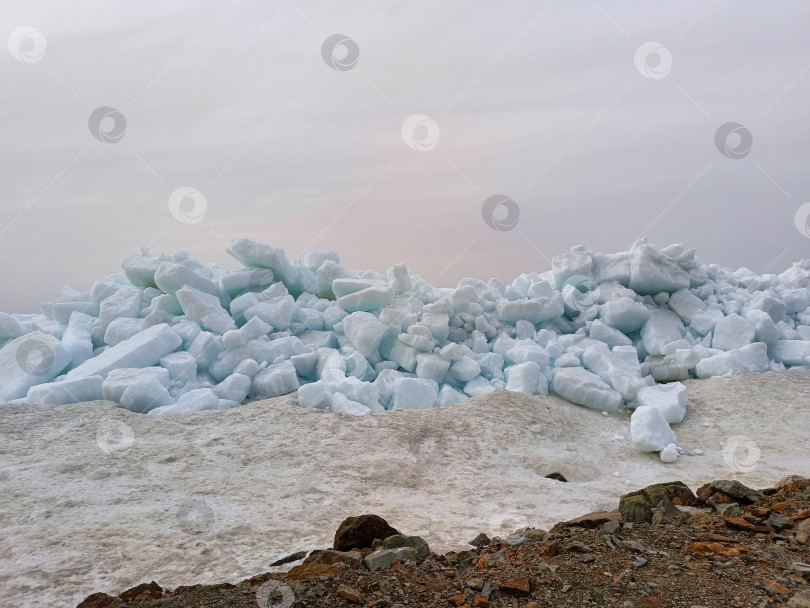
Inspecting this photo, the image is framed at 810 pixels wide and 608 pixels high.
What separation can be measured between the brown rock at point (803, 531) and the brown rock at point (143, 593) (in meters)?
3.01

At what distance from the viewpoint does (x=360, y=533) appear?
135 inches

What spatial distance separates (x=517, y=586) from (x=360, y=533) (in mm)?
1058

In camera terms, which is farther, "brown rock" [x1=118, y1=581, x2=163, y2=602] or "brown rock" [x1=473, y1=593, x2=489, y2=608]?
"brown rock" [x1=118, y1=581, x2=163, y2=602]

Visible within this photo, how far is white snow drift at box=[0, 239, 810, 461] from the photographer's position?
6488mm

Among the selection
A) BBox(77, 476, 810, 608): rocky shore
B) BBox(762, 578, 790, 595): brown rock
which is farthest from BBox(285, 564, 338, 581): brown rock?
BBox(762, 578, 790, 595): brown rock

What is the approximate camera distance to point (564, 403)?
679cm

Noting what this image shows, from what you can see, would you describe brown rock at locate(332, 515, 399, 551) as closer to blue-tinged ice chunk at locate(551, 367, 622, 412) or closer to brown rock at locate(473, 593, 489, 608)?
brown rock at locate(473, 593, 489, 608)

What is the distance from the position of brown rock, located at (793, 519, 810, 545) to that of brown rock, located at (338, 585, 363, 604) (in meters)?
2.08

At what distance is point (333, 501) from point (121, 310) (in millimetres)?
4561

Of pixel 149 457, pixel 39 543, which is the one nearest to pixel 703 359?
pixel 149 457
